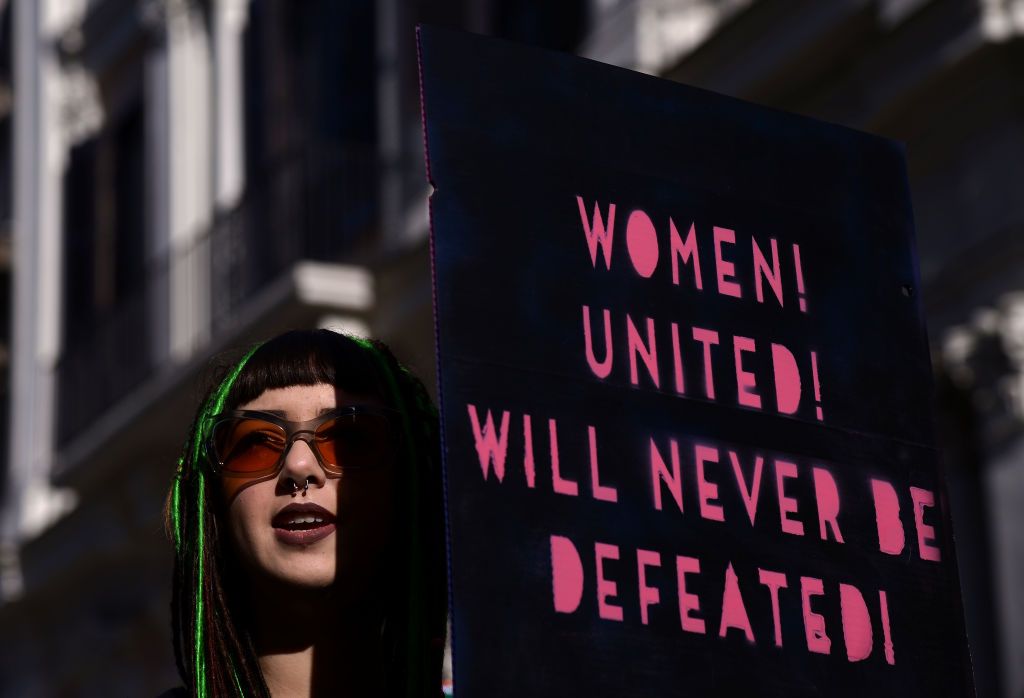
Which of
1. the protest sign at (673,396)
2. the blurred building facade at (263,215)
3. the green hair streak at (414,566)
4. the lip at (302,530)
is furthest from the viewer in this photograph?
the blurred building facade at (263,215)

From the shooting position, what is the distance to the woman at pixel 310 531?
280 centimetres

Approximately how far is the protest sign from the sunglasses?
261mm

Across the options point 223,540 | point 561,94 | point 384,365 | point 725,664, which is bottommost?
point 725,664

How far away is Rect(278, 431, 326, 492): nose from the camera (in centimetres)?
280

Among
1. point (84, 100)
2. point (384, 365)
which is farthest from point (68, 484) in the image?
point (384, 365)

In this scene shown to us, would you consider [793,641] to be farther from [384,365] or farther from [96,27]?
[96,27]

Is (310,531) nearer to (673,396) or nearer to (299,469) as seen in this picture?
(299,469)

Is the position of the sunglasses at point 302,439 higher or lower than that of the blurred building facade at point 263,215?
lower

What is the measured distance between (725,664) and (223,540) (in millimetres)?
620

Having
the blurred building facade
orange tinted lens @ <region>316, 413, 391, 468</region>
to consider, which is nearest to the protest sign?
orange tinted lens @ <region>316, 413, 391, 468</region>

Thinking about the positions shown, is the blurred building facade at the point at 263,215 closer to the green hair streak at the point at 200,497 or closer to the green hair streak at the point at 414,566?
the green hair streak at the point at 200,497

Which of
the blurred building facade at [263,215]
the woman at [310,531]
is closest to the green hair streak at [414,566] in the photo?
the woman at [310,531]

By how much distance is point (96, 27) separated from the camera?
55.1 feet

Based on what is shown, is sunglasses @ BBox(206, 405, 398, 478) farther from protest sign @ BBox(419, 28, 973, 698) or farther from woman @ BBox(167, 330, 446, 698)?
protest sign @ BBox(419, 28, 973, 698)
